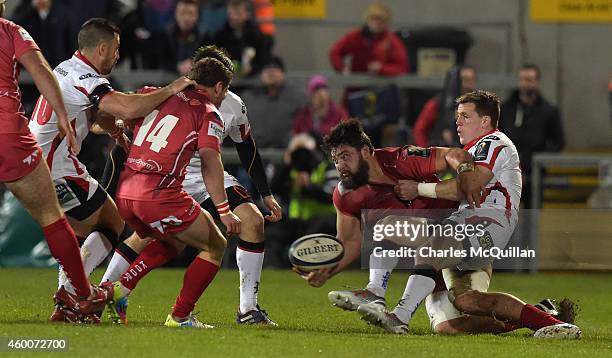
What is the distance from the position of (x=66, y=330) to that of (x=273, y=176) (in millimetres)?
6602

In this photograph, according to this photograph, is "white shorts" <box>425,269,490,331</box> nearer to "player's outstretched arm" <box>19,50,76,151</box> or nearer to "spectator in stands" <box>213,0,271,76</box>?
"player's outstretched arm" <box>19,50,76,151</box>

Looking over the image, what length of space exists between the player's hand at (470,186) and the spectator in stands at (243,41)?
673 centimetres

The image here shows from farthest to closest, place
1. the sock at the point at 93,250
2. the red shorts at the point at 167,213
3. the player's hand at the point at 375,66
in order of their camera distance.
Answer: the player's hand at the point at 375,66
the sock at the point at 93,250
the red shorts at the point at 167,213

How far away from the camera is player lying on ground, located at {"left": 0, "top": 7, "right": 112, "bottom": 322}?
314 inches

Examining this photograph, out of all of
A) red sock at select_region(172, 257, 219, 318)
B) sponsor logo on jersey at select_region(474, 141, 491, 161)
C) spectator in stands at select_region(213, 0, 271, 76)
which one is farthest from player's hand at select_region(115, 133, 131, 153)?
spectator in stands at select_region(213, 0, 271, 76)

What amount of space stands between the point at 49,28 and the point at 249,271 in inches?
244

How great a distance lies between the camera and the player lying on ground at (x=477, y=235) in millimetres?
8570

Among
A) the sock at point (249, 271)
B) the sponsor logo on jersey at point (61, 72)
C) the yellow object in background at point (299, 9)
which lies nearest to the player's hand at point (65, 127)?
the sponsor logo on jersey at point (61, 72)

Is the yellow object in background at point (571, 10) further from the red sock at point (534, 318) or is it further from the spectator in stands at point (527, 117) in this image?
the red sock at point (534, 318)

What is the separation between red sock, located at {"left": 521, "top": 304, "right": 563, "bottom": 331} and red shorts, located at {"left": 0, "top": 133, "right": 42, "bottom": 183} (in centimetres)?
324

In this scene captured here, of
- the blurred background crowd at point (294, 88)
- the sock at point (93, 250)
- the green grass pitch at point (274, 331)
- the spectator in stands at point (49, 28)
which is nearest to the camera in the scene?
the green grass pitch at point (274, 331)

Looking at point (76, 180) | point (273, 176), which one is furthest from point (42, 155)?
point (273, 176)

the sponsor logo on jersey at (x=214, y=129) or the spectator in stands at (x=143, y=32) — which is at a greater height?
the sponsor logo on jersey at (x=214, y=129)

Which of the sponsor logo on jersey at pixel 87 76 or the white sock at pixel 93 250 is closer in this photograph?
the sponsor logo on jersey at pixel 87 76
